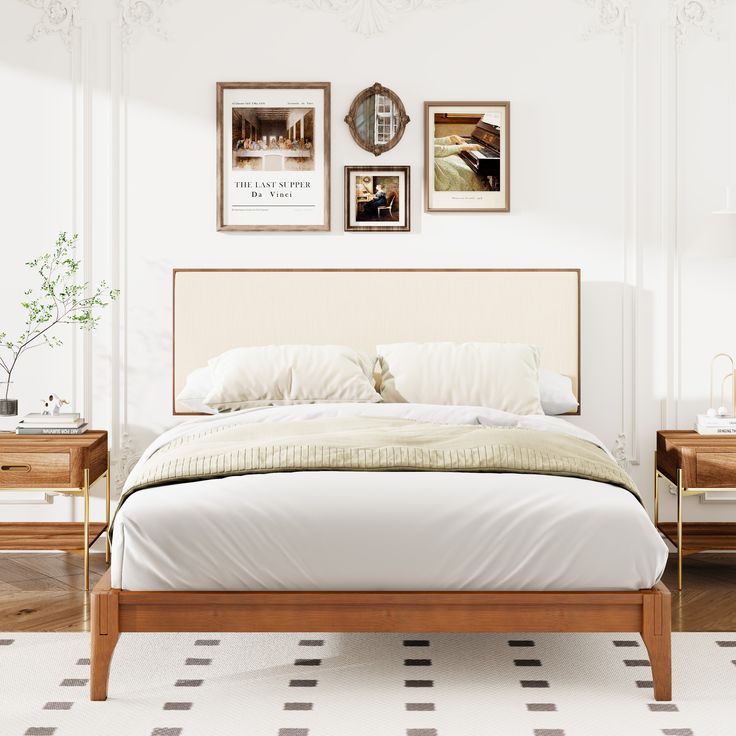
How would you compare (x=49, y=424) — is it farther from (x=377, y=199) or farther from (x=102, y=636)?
(x=377, y=199)

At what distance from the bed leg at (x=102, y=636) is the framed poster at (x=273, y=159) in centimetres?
223

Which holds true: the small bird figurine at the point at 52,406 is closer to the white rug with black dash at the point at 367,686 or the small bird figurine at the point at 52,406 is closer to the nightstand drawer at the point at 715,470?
the white rug with black dash at the point at 367,686

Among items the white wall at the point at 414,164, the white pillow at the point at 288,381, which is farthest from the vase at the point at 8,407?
the white pillow at the point at 288,381

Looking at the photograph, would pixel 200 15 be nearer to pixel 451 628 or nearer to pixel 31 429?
pixel 31 429

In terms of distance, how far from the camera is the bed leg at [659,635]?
92.5 inches

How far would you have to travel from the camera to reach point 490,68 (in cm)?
419

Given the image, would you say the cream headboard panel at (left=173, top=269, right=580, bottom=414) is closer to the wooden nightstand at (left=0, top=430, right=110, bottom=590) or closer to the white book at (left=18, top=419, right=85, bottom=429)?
the white book at (left=18, top=419, right=85, bottom=429)

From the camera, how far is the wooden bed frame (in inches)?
93.3

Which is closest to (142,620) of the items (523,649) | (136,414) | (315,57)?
(523,649)

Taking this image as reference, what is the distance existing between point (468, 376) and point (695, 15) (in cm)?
203

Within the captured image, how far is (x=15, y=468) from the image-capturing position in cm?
362

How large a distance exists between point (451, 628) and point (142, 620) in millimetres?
818

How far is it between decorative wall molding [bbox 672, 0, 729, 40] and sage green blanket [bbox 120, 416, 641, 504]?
8.04 ft

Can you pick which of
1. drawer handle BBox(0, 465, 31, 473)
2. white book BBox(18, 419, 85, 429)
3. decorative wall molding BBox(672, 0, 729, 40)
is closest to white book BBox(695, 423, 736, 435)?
decorative wall molding BBox(672, 0, 729, 40)
